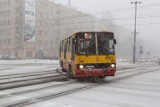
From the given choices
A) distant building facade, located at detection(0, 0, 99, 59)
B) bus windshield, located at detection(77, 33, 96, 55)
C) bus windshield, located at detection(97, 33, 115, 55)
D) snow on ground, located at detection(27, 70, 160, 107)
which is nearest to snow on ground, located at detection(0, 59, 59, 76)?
bus windshield, located at detection(77, 33, 96, 55)

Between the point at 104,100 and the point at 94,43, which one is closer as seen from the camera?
the point at 104,100

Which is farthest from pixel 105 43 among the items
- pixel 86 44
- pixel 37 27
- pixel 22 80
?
pixel 37 27

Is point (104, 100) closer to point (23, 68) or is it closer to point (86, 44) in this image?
point (86, 44)

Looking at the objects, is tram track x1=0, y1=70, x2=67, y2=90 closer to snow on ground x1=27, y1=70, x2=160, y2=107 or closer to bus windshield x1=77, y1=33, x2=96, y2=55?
bus windshield x1=77, y1=33, x2=96, y2=55

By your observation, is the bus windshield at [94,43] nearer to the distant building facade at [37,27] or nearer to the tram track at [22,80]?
the tram track at [22,80]

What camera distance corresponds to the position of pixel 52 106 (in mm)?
10117

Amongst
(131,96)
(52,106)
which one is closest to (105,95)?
(131,96)

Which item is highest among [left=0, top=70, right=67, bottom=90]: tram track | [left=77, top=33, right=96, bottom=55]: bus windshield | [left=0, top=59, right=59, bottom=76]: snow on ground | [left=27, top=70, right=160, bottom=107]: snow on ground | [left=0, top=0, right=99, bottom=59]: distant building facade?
[left=0, top=0, right=99, bottom=59]: distant building facade

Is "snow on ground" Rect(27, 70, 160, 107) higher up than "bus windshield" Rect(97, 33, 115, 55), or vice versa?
"bus windshield" Rect(97, 33, 115, 55)

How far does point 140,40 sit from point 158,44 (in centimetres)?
6393

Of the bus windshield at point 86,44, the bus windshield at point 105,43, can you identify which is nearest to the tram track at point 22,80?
the bus windshield at point 86,44

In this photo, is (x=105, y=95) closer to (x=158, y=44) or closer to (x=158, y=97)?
(x=158, y=97)

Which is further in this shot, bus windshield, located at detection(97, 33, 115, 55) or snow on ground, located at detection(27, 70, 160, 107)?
bus windshield, located at detection(97, 33, 115, 55)

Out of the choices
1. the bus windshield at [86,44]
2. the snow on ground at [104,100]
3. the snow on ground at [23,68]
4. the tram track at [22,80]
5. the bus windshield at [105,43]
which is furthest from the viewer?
the snow on ground at [23,68]
